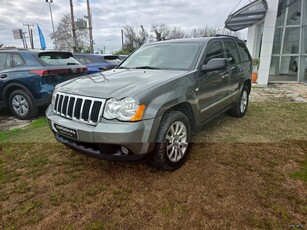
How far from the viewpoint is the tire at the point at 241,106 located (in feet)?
15.4

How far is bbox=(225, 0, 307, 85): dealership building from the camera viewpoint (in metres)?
9.10

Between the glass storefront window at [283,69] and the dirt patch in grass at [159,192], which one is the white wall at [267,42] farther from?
the dirt patch in grass at [159,192]

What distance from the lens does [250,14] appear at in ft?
30.8

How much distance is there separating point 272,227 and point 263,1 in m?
9.64

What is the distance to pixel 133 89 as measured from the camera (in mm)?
2377

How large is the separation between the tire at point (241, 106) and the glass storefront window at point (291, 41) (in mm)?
6711

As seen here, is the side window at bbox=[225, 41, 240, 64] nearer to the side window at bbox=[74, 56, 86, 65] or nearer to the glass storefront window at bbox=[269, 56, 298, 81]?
the side window at bbox=[74, 56, 86, 65]

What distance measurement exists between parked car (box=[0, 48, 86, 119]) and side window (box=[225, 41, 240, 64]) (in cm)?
354

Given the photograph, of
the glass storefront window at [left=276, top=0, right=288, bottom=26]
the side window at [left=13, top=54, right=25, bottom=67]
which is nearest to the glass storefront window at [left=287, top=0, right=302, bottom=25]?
the glass storefront window at [left=276, top=0, right=288, bottom=26]

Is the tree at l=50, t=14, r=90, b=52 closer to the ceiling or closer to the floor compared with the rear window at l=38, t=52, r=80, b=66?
closer to the ceiling

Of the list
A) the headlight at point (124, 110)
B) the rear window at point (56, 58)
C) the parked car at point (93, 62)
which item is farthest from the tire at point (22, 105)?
the headlight at point (124, 110)

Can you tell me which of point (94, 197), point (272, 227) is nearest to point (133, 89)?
point (94, 197)

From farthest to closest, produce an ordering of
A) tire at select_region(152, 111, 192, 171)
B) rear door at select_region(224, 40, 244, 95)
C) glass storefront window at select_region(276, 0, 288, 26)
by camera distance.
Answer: glass storefront window at select_region(276, 0, 288, 26) → rear door at select_region(224, 40, 244, 95) → tire at select_region(152, 111, 192, 171)

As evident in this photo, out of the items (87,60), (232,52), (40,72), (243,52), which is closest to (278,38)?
(243,52)
